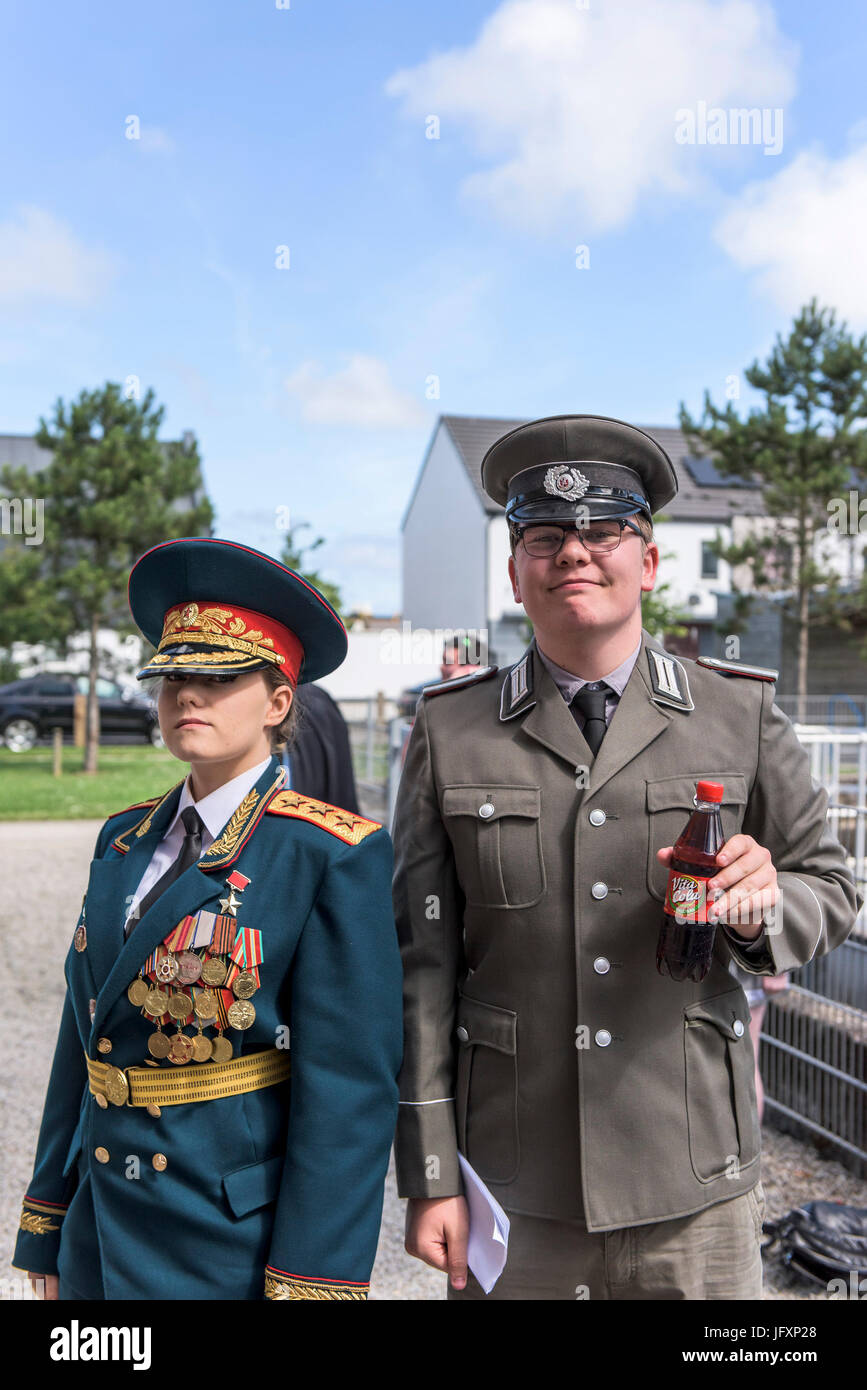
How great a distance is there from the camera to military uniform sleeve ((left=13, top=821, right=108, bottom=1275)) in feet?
6.68

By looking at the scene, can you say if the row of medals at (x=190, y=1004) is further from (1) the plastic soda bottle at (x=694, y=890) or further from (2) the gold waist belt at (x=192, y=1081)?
(1) the plastic soda bottle at (x=694, y=890)

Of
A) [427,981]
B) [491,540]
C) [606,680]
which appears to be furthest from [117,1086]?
[491,540]

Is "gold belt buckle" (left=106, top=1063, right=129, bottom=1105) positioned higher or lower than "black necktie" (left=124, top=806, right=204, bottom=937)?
lower

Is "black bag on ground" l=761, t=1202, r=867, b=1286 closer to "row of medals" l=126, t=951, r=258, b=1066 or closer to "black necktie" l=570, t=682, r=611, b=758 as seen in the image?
"black necktie" l=570, t=682, r=611, b=758

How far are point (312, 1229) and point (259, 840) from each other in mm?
670

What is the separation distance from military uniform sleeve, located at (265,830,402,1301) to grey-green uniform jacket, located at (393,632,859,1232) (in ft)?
0.49

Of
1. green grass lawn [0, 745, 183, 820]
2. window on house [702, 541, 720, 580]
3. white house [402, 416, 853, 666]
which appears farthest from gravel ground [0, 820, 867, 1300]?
window on house [702, 541, 720, 580]

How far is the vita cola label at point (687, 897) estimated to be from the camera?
5.56ft

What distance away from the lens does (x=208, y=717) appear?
1938mm

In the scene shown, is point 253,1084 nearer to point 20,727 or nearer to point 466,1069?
point 466,1069

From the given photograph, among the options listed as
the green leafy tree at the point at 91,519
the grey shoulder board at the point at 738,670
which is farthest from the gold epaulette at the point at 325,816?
the green leafy tree at the point at 91,519

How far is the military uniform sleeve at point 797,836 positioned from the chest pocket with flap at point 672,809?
0.06m

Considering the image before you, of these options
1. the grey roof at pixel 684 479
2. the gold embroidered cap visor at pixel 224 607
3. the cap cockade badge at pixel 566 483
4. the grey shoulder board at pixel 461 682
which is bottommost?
the grey shoulder board at pixel 461 682
